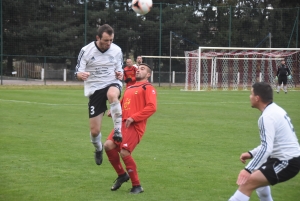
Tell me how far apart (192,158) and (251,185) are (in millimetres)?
4800

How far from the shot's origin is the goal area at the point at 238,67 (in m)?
41.5

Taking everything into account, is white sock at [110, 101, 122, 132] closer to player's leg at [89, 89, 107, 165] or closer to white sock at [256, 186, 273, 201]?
player's leg at [89, 89, 107, 165]

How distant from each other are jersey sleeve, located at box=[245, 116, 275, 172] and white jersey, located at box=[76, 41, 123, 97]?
150 inches

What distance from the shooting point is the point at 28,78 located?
1761 inches

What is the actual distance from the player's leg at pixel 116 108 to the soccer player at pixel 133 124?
0.09m

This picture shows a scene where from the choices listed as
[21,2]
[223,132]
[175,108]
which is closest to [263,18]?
[21,2]

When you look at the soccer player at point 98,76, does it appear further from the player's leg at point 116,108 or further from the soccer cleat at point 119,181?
the soccer cleat at point 119,181

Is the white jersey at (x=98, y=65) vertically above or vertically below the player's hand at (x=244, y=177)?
above

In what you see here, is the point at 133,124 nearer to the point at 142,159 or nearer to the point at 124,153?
the point at 124,153

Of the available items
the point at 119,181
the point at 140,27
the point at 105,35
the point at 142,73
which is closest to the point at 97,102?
the point at 105,35

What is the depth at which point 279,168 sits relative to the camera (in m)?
5.77

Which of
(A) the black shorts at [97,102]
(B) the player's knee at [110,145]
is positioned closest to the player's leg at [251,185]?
(B) the player's knee at [110,145]

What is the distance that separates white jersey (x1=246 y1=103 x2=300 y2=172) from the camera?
18.5 feet

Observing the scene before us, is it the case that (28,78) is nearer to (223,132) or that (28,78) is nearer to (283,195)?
(223,132)
